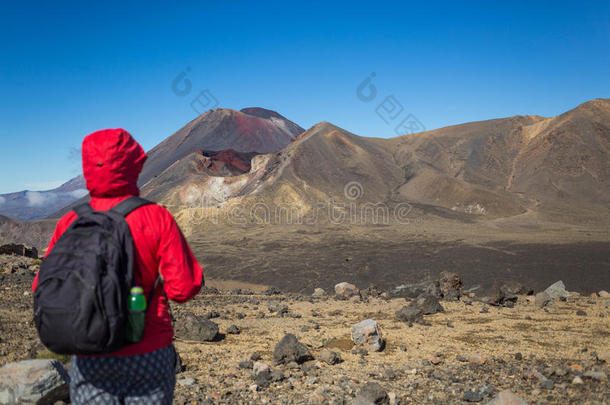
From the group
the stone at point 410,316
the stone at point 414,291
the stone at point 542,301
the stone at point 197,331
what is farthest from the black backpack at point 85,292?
the stone at point 414,291

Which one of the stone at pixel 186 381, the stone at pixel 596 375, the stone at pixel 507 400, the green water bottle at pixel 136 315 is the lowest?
the stone at pixel 596 375

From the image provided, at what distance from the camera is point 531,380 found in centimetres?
477

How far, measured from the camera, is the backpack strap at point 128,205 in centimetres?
173

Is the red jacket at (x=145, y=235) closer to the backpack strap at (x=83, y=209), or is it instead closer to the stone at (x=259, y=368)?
the backpack strap at (x=83, y=209)

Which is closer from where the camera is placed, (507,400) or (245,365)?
(507,400)

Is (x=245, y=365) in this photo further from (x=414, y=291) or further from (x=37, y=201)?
(x=37, y=201)

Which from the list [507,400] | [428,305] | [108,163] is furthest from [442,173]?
[108,163]

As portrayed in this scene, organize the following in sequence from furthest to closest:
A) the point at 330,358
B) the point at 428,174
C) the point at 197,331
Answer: the point at 428,174 → the point at 197,331 → the point at 330,358

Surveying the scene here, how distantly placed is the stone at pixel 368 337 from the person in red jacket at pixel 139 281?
4.69m

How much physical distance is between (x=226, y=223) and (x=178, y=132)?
206 feet

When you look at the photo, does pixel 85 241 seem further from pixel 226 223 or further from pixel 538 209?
pixel 538 209

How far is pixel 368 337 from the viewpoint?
624 cm

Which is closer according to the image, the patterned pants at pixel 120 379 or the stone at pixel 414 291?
the patterned pants at pixel 120 379

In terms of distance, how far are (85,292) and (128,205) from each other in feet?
1.26
